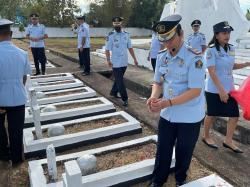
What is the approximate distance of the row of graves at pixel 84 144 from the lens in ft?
10.8

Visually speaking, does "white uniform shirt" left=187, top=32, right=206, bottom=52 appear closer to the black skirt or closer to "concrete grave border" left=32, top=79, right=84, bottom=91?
"concrete grave border" left=32, top=79, right=84, bottom=91

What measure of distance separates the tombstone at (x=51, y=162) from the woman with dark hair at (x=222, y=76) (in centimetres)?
203

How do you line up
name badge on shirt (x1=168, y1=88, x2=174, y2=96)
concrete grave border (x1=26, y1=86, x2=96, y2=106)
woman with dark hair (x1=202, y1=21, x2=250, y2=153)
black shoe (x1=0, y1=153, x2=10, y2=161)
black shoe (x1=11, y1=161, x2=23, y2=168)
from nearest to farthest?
1. name badge on shirt (x1=168, y1=88, x2=174, y2=96)
2. woman with dark hair (x1=202, y1=21, x2=250, y2=153)
3. black shoe (x1=11, y1=161, x2=23, y2=168)
4. black shoe (x1=0, y1=153, x2=10, y2=161)
5. concrete grave border (x1=26, y1=86, x2=96, y2=106)

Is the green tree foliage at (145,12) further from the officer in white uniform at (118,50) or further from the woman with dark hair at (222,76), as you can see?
the woman with dark hair at (222,76)

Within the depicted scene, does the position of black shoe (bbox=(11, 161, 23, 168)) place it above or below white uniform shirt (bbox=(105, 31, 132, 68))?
below

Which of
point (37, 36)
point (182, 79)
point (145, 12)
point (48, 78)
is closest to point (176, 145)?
point (182, 79)

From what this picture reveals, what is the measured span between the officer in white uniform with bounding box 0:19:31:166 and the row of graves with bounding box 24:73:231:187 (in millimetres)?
330

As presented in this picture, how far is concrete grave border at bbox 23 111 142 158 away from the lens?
4176 mm

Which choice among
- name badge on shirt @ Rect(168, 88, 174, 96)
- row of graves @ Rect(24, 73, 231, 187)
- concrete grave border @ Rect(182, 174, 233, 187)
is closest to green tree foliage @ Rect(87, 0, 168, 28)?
row of graves @ Rect(24, 73, 231, 187)

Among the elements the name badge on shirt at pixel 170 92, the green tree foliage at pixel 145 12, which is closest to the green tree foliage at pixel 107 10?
the green tree foliage at pixel 145 12

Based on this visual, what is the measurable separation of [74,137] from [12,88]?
1160 millimetres

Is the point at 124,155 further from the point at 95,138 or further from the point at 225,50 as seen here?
the point at 225,50

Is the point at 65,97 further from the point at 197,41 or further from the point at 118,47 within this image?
the point at 197,41

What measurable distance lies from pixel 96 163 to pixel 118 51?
115 inches
